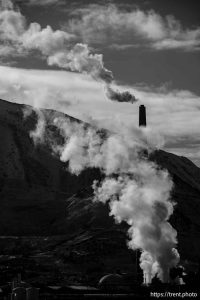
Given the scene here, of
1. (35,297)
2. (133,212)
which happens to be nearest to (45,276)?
(133,212)

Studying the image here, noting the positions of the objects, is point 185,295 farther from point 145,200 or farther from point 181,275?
point 145,200

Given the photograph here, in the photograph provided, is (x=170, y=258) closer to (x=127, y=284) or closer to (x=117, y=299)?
(x=127, y=284)

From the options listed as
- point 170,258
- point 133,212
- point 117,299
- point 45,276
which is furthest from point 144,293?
point 45,276

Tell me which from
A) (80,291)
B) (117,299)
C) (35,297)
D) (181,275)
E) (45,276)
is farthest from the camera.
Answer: (45,276)

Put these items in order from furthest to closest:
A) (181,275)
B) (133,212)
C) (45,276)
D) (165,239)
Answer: (45,276) < (133,212) < (165,239) < (181,275)

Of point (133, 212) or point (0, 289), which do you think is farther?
point (133, 212)

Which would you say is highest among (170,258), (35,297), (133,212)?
(133,212)

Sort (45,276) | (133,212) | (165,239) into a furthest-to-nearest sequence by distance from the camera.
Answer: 1. (45,276)
2. (133,212)
3. (165,239)

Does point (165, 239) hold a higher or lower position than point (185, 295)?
higher

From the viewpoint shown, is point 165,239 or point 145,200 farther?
point 145,200
